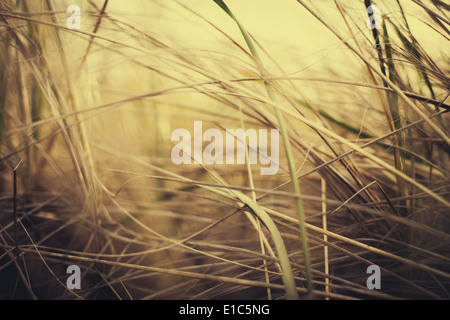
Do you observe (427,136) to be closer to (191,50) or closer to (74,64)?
(191,50)

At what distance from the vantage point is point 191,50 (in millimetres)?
417

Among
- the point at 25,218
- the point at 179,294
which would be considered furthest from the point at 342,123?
the point at 25,218

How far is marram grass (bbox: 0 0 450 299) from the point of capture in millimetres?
404

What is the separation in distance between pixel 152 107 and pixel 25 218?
0.26m

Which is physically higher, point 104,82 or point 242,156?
point 104,82

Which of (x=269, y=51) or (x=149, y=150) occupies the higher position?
(x=269, y=51)

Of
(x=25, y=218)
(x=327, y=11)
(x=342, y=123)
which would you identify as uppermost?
(x=327, y=11)

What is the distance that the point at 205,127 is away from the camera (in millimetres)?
442

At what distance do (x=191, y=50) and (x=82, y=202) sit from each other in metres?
0.28

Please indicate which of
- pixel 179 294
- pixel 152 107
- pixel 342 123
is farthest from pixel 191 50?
pixel 179 294

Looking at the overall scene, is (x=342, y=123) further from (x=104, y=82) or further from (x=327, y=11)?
(x=104, y=82)

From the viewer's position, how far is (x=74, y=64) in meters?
0.43

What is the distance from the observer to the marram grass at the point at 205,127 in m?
0.40
